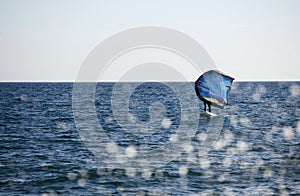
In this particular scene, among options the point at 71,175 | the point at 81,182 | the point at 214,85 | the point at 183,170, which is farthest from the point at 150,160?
the point at 214,85

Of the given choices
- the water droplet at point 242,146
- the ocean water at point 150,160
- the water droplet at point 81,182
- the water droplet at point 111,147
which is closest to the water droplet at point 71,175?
the ocean water at point 150,160

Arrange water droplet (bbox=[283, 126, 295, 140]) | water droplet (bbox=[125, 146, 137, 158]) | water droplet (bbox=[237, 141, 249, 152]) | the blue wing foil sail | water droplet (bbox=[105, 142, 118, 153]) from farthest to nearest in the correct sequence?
1. the blue wing foil sail
2. water droplet (bbox=[283, 126, 295, 140])
3. water droplet (bbox=[237, 141, 249, 152])
4. water droplet (bbox=[105, 142, 118, 153])
5. water droplet (bbox=[125, 146, 137, 158])

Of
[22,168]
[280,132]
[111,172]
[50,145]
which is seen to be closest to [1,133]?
[50,145]

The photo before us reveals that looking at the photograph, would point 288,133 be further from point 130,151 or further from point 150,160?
point 150,160

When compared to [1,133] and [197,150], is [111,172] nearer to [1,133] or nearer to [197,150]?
[197,150]

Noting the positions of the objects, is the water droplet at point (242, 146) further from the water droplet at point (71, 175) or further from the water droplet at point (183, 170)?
the water droplet at point (71, 175)

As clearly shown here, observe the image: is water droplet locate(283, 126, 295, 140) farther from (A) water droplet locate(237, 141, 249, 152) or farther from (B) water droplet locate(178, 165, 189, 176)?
(B) water droplet locate(178, 165, 189, 176)

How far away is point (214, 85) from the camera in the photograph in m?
48.0

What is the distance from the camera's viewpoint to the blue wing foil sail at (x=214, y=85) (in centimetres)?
4800

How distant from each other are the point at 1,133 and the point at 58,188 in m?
20.0

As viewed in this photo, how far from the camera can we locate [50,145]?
3238 cm

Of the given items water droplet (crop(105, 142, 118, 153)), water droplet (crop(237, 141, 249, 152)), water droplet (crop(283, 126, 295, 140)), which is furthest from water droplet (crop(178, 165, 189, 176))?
water droplet (crop(283, 126, 295, 140))

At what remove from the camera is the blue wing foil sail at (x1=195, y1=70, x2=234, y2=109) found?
48.0 m

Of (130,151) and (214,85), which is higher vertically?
(214,85)
